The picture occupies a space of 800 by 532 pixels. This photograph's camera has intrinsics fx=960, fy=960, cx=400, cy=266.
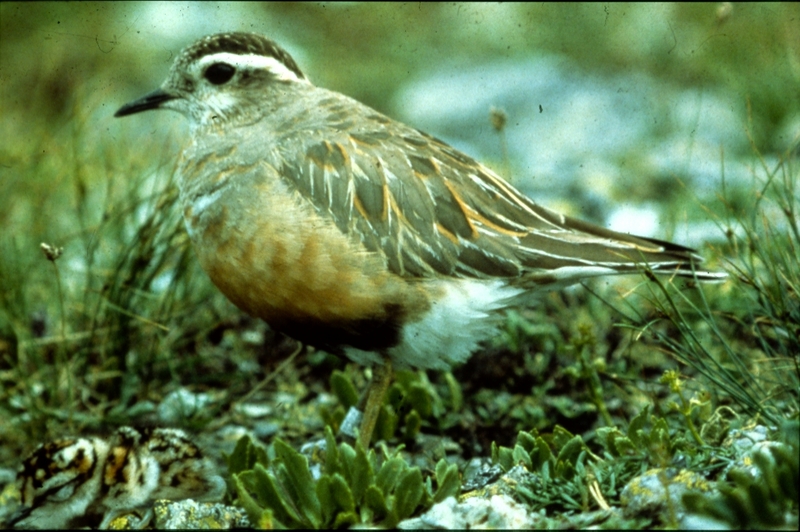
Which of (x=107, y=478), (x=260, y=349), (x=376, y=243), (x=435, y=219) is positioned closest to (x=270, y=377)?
(x=260, y=349)

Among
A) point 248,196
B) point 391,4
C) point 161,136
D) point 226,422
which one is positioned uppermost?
Answer: point 391,4

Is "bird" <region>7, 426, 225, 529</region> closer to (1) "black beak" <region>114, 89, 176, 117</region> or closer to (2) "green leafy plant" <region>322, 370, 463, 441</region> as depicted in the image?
(2) "green leafy plant" <region>322, 370, 463, 441</region>

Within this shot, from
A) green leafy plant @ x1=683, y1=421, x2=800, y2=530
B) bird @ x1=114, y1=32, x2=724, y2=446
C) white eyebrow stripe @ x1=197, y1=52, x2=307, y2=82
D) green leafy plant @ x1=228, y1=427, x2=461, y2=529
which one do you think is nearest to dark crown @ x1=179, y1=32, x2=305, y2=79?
white eyebrow stripe @ x1=197, y1=52, x2=307, y2=82

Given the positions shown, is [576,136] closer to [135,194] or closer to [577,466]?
[135,194]

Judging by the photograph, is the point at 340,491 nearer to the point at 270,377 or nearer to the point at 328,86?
the point at 270,377

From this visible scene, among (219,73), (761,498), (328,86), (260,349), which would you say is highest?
(328,86)

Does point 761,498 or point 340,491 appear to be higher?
point 761,498

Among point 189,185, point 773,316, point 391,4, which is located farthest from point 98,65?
point 773,316
